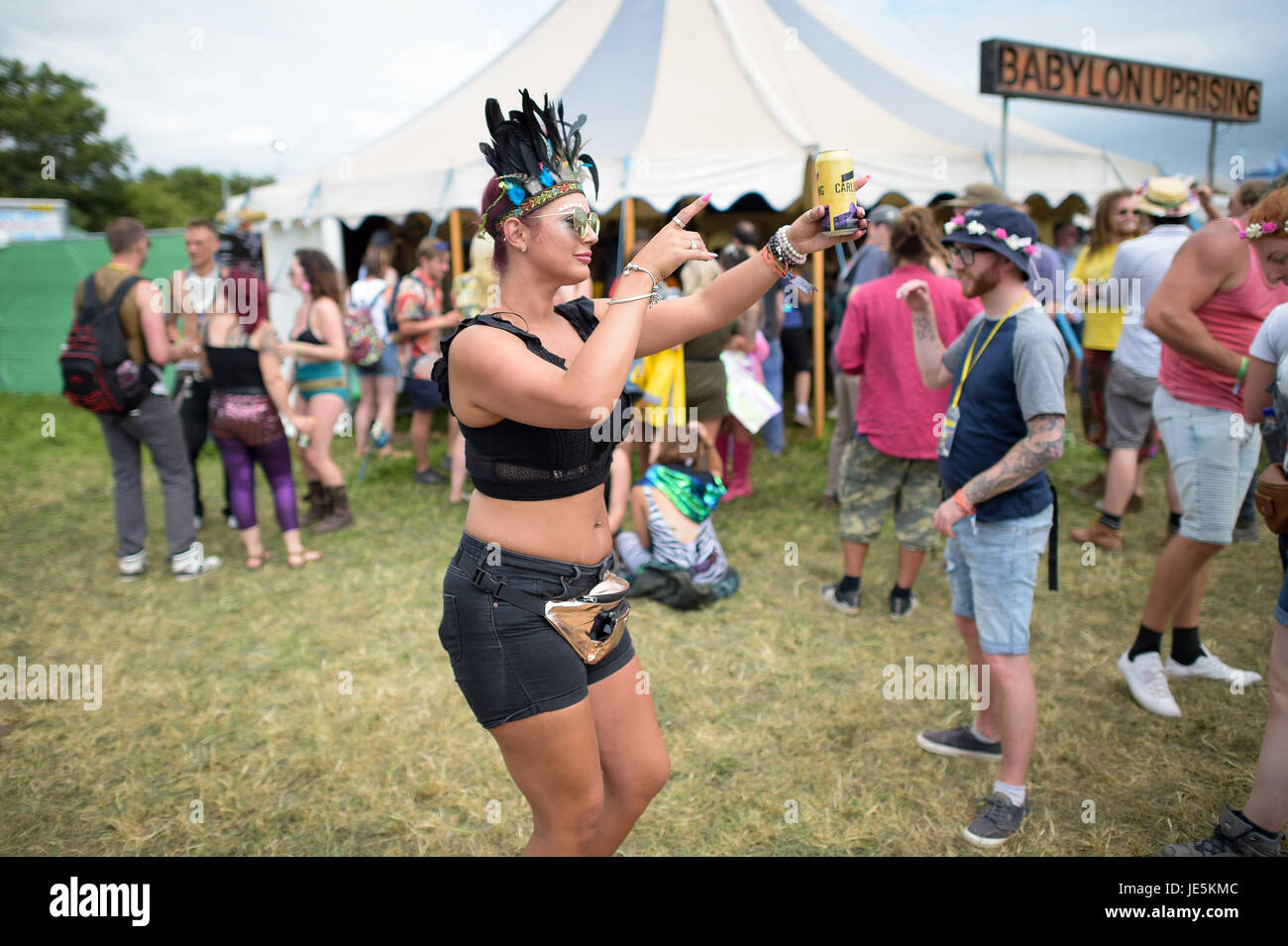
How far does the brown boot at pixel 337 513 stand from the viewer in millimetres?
6077

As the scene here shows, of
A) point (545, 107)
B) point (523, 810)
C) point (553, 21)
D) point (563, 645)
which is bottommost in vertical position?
point (523, 810)

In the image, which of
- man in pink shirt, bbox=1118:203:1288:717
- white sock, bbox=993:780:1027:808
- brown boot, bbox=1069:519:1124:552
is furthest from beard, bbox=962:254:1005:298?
brown boot, bbox=1069:519:1124:552

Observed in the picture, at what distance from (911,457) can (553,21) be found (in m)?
8.65

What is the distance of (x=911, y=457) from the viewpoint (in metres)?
4.18

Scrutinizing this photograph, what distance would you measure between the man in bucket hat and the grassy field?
0.45 meters

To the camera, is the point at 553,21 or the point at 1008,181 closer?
the point at 1008,181

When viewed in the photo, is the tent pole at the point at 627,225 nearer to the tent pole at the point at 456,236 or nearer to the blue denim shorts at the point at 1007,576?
the tent pole at the point at 456,236

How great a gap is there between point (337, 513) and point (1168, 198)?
18.9ft

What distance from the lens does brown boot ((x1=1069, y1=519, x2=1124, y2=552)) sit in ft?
16.9

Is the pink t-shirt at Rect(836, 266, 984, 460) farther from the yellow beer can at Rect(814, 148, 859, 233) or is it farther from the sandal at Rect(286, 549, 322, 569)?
the sandal at Rect(286, 549, 322, 569)
